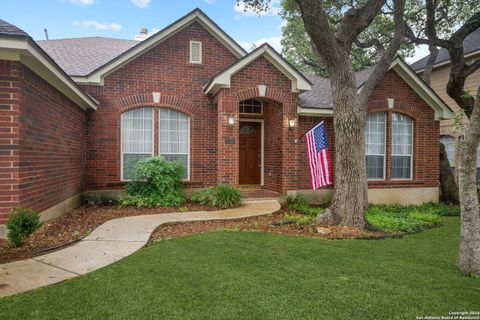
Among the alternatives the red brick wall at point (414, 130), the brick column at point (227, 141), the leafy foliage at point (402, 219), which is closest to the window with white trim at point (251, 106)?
the red brick wall at point (414, 130)

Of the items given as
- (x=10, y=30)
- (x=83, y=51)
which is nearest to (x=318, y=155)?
(x=10, y=30)

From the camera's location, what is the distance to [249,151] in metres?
12.0

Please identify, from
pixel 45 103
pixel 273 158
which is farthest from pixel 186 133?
pixel 45 103

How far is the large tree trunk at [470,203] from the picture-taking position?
164 inches

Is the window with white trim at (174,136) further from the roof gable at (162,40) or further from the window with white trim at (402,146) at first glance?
the window with white trim at (402,146)

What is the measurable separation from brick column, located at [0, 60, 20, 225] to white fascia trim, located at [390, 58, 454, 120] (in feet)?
36.3

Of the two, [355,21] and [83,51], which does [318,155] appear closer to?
[355,21]

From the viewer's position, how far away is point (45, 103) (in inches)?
264

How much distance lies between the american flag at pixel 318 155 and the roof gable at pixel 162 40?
4.37 metres

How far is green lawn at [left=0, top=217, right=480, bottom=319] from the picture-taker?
3150 millimetres

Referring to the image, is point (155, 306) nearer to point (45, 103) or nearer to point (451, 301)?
point (451, 301)

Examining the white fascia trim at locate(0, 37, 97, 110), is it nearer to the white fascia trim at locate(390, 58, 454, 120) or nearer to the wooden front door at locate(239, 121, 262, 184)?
the wooden front door at locate(239, 121, 262, 184)

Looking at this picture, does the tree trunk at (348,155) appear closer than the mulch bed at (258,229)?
No

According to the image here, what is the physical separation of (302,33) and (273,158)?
50.3 feet
